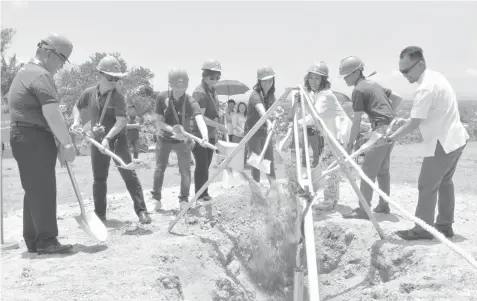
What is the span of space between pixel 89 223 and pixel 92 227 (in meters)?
0.06

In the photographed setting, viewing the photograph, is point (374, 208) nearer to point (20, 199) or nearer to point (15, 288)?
point (15, 288)

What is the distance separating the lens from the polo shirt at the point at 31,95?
135 inches

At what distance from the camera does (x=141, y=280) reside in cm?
314

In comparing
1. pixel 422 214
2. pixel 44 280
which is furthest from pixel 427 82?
pixel 44 280

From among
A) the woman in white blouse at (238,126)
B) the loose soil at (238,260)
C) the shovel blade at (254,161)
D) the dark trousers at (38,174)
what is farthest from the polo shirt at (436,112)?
the woman in white blouse at (238,126)

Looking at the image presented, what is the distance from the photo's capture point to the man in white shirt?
3705 millimetres

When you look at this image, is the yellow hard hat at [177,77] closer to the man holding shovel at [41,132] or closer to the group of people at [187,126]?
the group of people at [187,126]

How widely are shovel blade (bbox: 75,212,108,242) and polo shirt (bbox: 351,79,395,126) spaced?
287 centimetres

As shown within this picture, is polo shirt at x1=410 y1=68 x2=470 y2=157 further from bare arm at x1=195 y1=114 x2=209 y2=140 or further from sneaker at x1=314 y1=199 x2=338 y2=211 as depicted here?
bare arm at x1=195 y1=114 x2=209 y2=140

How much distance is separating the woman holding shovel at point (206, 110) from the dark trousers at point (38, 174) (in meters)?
1.91

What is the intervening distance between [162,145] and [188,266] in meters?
1.86

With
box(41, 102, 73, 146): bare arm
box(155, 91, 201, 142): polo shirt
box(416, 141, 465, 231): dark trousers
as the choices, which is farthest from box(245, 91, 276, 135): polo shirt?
box(41, 102, 73, 146): bare arm

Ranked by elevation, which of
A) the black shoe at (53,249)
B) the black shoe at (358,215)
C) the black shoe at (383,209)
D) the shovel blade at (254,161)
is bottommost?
the black shoe at (383,209)

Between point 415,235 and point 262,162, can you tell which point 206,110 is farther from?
point 415,235
